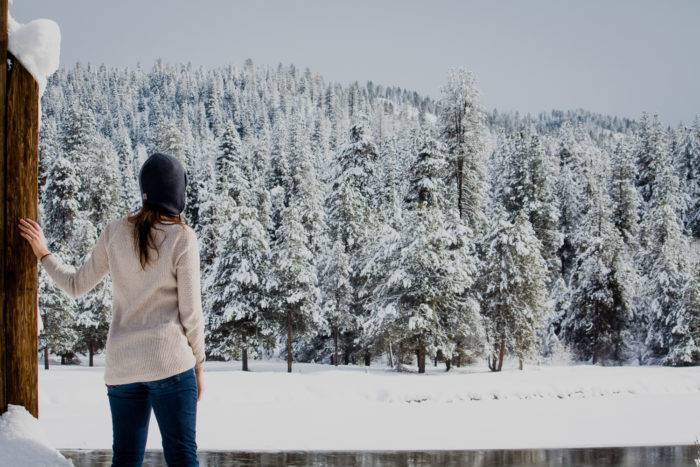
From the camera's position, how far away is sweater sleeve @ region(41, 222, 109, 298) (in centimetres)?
313

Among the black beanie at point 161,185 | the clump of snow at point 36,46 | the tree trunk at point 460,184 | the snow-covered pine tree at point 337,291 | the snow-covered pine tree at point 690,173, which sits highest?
the snow-covered pine tree at point 690,173

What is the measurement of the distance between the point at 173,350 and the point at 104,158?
47.7 metres

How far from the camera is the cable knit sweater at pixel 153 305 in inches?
118

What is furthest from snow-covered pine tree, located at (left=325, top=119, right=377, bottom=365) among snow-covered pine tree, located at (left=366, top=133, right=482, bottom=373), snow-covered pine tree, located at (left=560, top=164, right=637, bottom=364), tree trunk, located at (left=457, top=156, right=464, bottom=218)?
snow-covered pine tree, located at (left=560, top=164, right=637, bottom=364)

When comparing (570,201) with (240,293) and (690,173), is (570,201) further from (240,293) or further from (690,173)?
(240,293)

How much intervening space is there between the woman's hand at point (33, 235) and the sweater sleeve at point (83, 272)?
0.10 meters

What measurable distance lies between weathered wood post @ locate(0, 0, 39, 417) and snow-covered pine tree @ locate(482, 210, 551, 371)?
30.1 metres

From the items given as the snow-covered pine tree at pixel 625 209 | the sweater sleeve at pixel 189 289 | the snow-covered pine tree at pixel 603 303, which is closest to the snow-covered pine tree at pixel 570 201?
the snow-covered pine tree at pixel 625 209

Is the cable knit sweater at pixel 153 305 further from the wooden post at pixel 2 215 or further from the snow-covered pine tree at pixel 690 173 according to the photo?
the snow-covered pine tree at pixel 690 173

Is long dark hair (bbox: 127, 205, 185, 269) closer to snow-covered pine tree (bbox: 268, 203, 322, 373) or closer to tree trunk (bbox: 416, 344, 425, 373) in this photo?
tree trunk (bbox: 416, 344, 425, 373)

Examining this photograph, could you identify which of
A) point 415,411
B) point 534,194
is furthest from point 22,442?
point 534,194

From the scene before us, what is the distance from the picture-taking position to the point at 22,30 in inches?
122

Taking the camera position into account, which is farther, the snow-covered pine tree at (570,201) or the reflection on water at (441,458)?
the snow-covered pine tree at (570,201)

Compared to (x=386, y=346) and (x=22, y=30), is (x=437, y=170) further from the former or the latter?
(x=22, y=30)
